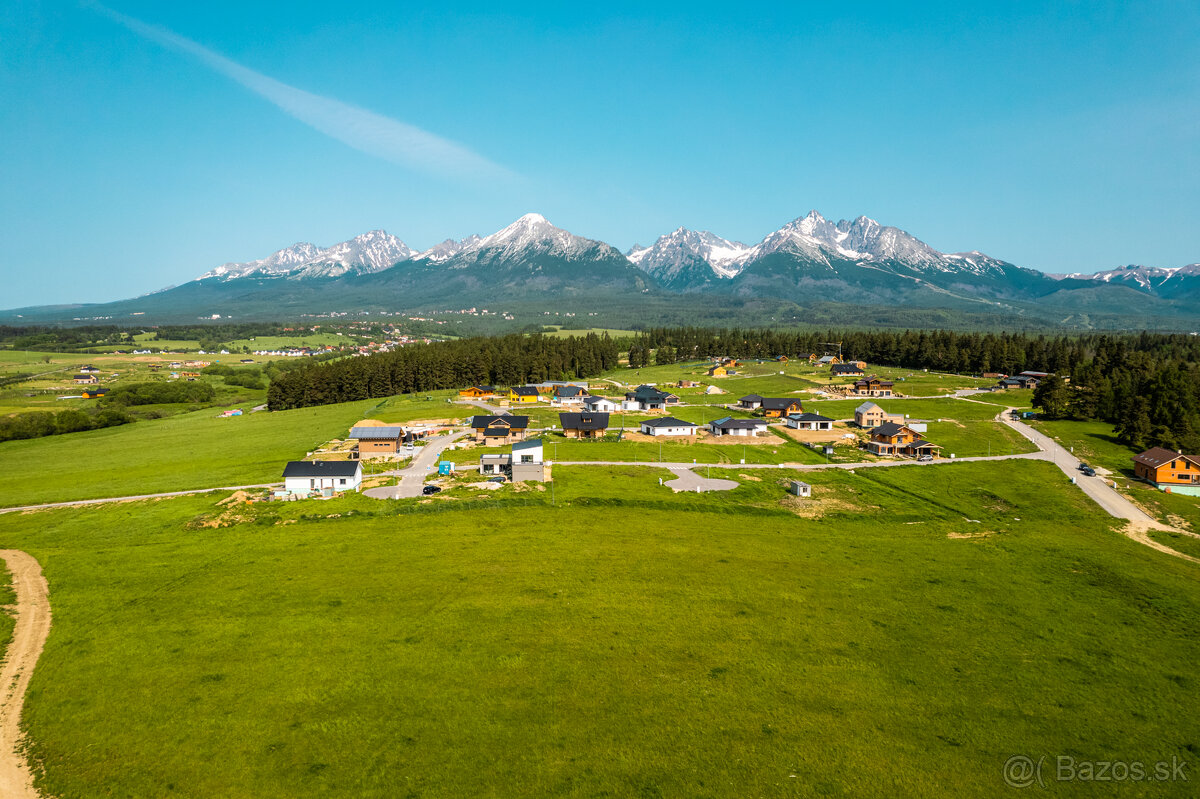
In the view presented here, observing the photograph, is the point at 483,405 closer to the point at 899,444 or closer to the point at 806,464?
the point at 806,464

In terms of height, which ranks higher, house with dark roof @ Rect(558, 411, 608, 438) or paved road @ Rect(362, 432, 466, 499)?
house with dark roof @ Rect(558, 411, 608, 438)

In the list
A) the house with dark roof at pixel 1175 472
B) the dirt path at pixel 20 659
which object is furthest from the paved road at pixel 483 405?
the house with dark roof at pixel 1175 472

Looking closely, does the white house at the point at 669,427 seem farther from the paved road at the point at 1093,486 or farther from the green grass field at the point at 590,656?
the paved road at the point at 1093,486

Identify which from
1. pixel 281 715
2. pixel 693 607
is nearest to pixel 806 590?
pixel 693 607

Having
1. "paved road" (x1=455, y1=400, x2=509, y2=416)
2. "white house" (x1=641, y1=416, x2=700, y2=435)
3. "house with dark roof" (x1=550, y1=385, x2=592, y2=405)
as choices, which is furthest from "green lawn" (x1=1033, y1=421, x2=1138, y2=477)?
"paved road" (x1=455, y1=400, x2=509, y2=416)

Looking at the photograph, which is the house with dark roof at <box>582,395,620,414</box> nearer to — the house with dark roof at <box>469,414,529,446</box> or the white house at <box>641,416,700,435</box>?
the white house at <box>641,416,700,435</box>

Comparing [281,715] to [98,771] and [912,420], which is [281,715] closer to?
[98,771]

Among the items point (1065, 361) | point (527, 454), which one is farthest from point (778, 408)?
point (1065, 361)
